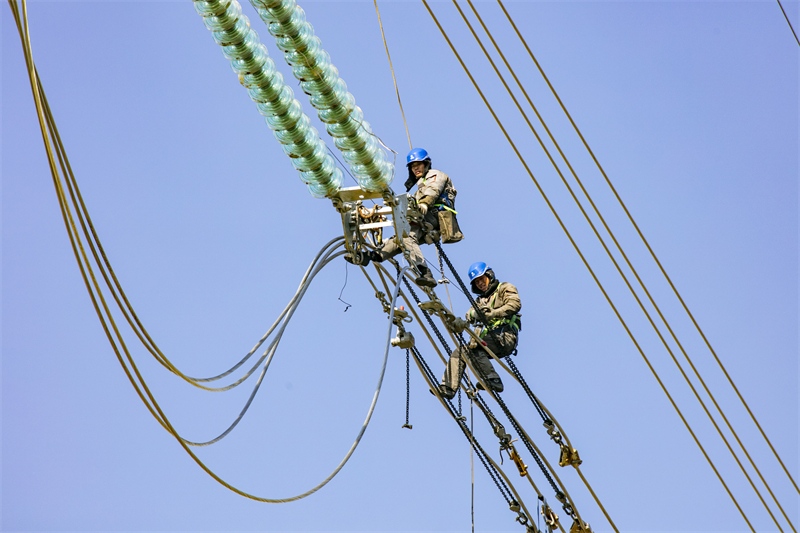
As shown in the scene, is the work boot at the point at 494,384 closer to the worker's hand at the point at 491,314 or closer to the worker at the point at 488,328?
the worker at the point at 488,328

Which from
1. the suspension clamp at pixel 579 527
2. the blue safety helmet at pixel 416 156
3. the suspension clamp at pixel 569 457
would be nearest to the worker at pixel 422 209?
the blue safety helmet at pixel 416 156

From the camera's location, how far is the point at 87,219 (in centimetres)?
1106

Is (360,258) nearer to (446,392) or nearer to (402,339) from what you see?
(402,339)

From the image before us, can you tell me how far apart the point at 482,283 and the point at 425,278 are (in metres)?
3.07

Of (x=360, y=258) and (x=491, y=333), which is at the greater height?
(x=491, y=333)

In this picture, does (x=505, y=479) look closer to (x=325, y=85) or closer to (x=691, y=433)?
(x=691, y=433)

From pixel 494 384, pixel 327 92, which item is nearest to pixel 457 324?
pixel 494 384

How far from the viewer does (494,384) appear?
1727 cm

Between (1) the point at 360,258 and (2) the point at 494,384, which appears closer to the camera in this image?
(1) the point at 360,258

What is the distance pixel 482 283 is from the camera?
18.5 metres

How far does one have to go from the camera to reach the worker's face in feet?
Result: 60.7

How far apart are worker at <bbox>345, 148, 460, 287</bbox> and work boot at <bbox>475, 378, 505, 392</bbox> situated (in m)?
1.98

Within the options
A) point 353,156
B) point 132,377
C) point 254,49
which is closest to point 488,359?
point 353,156

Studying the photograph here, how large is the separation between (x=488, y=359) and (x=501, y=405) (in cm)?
57
